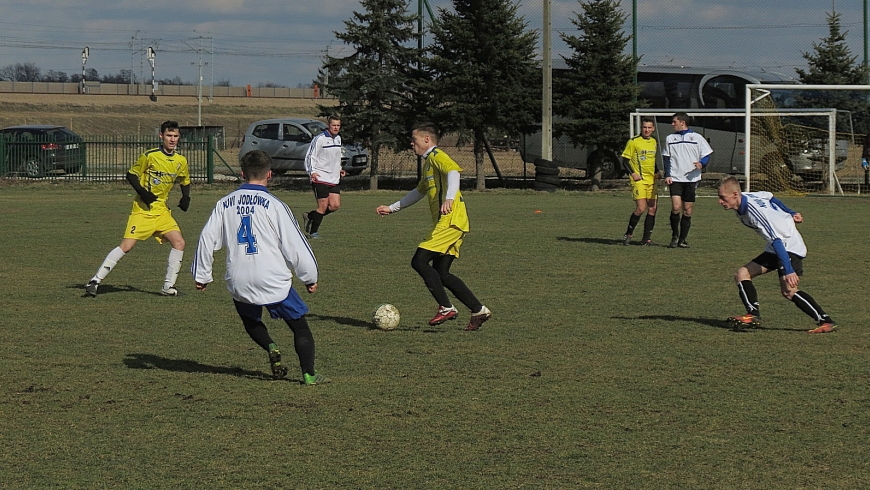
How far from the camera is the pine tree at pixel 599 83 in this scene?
27844mm

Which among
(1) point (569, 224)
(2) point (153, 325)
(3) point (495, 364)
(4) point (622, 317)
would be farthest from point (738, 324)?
(1) point (569, 224)

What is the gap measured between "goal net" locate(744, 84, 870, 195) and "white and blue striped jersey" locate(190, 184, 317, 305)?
19128 millimetres

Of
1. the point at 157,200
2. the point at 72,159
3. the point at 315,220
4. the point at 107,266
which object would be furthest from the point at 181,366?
the point at 72,159

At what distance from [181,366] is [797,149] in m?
22.0

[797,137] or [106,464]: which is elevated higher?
[797,137]

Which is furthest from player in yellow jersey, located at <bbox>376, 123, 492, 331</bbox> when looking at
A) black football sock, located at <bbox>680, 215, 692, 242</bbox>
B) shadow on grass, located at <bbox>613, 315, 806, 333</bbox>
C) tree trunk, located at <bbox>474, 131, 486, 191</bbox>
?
tree trunk, located at <bbox>474, 131, 486, 191</bbox>

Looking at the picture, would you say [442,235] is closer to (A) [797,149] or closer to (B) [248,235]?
(B) [248,235]

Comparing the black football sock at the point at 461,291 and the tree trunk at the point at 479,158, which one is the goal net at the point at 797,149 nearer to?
the tree trunk at the point at 479,158

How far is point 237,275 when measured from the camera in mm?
6730

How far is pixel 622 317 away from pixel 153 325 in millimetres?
4154

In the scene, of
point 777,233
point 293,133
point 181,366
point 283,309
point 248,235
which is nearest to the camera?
point 248,235

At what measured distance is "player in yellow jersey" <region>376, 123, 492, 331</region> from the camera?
8.95 meters

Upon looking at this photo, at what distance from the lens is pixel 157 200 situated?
1135cm

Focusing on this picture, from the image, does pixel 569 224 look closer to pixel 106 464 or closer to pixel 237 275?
pixel 237 275
